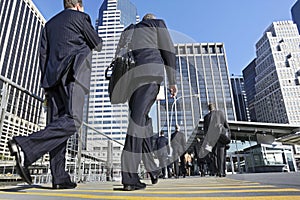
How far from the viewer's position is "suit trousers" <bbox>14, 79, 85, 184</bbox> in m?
1.44

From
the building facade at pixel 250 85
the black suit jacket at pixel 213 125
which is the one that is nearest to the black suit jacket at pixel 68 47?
the black suit jacket at pixel 213 125

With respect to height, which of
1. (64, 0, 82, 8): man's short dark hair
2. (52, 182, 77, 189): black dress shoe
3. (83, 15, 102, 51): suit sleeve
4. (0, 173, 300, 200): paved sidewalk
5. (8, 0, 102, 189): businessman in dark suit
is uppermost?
(64, 0, 82, 8): man's short dark hair

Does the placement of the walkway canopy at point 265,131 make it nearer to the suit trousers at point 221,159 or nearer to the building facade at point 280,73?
the suit trousers at point 221,159

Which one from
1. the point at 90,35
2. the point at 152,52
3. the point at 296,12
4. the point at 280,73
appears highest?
the point at 296,12

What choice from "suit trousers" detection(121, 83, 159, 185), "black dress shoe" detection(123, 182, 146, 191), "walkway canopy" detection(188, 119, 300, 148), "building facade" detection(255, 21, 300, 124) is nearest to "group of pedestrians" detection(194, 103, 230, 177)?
"suit trousers" detection(121, 83, 159, 185)

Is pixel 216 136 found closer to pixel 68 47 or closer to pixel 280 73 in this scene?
pixel 68 47

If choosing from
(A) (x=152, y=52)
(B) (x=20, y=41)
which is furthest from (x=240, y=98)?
(A) (x=152, y=52)

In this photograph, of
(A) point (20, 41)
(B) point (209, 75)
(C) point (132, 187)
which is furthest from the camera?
(B) point (209, 75)

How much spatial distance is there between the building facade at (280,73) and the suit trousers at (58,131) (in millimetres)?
99301

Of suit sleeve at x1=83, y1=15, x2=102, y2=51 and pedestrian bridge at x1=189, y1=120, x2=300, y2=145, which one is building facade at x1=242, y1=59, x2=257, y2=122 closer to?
pedestrian bridge at x1=189, y1=120, x2=300, y2=145

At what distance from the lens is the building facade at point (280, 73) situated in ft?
293

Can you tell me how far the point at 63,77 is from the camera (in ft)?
6.03

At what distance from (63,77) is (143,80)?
2.19 feet

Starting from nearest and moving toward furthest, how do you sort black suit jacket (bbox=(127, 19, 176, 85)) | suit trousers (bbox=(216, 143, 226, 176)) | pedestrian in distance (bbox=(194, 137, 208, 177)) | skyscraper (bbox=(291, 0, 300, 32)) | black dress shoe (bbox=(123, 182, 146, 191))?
black dress shoe (bbox=(123, 182, 146, 191)), black suit jacket (bbox=(127, 19, 176, 85)), suit trousers (bbox=(216, 143, 226, 176)), pedestrian in distance (bbox=(194, 137, 208, 177)), skyscraper (bbox=(291, 0, 300, 32))
